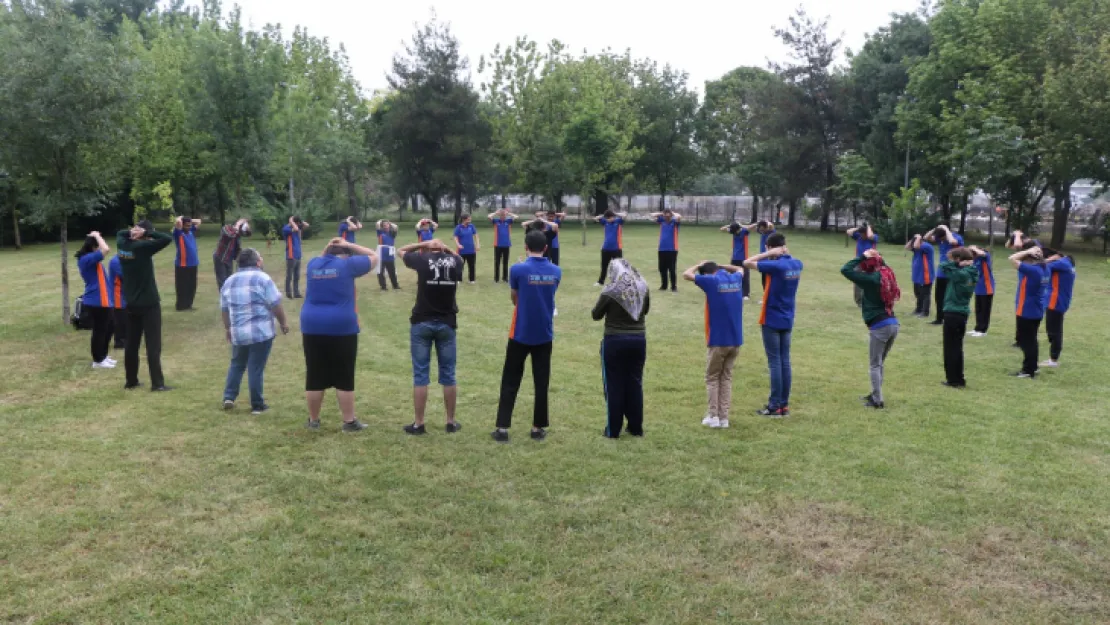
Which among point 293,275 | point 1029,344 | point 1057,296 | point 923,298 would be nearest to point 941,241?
point 923,298

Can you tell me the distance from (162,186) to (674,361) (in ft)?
97.5

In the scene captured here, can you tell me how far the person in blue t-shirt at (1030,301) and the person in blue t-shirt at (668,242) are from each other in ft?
22.9

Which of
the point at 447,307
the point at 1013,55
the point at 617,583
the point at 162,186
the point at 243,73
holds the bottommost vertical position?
the point at 617,583

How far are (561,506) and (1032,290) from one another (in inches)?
312

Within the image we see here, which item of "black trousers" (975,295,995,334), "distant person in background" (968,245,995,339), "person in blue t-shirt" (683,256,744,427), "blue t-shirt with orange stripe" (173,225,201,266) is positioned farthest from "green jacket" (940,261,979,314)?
"blue t-shirt with orange stripe" (173,225,201,266)

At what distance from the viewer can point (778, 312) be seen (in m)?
7.79

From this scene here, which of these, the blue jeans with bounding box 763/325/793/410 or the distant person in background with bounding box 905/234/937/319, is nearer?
the blue jeans with bounding box 763/325/793/410

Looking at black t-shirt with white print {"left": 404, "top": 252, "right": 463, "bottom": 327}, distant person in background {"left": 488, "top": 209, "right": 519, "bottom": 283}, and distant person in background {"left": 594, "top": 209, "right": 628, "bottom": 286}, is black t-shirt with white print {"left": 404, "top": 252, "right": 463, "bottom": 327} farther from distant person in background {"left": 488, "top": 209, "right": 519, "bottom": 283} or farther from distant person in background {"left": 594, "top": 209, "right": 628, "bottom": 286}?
distant person in background {"left": 488, "top": 209, "right": 519, "bottom": 283}

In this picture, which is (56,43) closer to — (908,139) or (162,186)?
(162,186)

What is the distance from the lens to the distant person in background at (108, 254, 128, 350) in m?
9.98

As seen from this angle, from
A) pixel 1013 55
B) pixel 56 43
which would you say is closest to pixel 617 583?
pixel 56 43

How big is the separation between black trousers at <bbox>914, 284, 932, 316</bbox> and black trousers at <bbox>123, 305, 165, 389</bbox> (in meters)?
13.1

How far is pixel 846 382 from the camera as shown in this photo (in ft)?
32.0

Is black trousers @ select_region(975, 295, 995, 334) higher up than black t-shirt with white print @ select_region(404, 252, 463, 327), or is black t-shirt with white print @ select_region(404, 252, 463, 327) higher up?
black t-shirt with white print @ select_region(404, 252, 463, 327)
